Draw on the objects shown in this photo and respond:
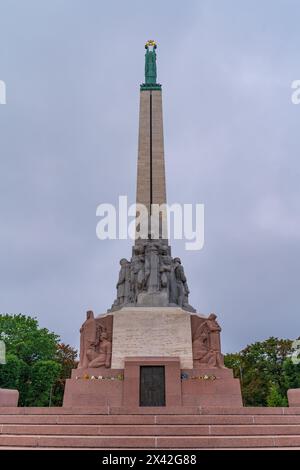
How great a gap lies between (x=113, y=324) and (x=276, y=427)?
7417mm

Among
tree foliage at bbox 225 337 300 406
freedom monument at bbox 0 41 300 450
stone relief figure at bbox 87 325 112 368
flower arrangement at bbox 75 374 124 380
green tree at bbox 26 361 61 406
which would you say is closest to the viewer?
freedom monument at bbox 0 41 300 450

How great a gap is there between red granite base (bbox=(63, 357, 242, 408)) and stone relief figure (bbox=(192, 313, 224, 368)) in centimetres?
65

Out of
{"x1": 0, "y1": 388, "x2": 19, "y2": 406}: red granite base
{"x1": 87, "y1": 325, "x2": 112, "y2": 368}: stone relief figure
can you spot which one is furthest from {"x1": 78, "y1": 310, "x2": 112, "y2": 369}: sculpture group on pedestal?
{"x1": 0, "y1": 388, "x2": 19, "y2": 406}: red granite base

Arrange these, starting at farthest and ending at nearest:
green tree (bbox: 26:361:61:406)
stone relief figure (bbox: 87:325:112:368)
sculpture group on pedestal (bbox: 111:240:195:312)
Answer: green tree (bbox: 26:361:61:406)
sculpture group on pedestal (bbox: 111:240:195:312)
stone relief figure (bbox: 87:325:112:368)

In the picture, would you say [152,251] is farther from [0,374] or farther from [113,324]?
[0,374]

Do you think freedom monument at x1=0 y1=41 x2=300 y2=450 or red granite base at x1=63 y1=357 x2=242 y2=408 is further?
red granite base at x1=63 y1=357 x2=242 y2=408

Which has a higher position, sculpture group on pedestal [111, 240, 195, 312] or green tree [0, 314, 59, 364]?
green tree [0, 314, 59, 364]

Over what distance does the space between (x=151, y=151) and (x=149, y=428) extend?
46.8 ft

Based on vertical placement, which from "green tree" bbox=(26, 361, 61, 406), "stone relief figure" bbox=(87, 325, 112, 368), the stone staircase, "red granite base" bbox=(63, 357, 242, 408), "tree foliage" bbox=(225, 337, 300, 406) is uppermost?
"tree foliage" bbox=(225, 337, 300, 406)

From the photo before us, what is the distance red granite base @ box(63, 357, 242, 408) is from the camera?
1411 centimetres

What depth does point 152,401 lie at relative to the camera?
14.0 meters

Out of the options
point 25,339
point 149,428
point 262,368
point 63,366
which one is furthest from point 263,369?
point 149,428

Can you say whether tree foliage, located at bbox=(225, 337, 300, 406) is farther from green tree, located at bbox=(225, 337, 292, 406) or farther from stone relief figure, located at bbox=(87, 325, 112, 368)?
stone relief figure, located at bbox=(87, 325, 112, 368)
